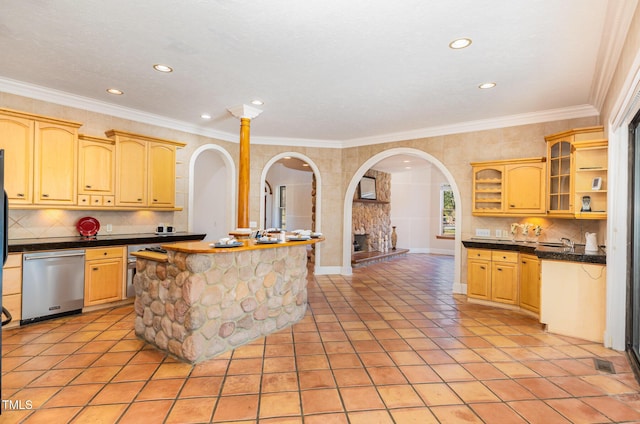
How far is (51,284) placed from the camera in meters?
3.72

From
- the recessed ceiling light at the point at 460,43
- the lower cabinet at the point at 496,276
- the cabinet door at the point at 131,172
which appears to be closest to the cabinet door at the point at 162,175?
the cabinet door at the point at 131,172

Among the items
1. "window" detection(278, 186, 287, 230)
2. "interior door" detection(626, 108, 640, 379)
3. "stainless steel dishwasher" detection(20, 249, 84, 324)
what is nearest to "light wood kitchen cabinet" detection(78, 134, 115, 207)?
"stainless steel dishwasher" detection(20, 249, 84, 324)

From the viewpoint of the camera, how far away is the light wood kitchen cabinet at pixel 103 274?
4027 mm

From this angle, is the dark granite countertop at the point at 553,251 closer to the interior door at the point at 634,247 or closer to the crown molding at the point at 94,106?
the interior door at the point at 634,247

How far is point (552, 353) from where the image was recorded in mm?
3074

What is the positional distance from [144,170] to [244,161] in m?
1.59

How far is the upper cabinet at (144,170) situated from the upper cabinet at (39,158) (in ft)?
1.81

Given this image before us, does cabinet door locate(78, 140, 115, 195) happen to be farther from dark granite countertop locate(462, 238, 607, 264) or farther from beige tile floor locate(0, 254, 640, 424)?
dark granite countertop locate(462, 238, 607, 264)

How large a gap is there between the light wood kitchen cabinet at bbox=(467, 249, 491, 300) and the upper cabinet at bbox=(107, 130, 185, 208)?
4750mm

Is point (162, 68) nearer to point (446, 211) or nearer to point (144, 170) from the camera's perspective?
point (144, 170)

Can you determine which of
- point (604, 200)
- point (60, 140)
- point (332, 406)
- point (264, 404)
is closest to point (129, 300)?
point (60, 140)

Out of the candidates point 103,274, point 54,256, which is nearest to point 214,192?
point 103,274

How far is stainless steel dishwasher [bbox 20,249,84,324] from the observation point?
11.6ft

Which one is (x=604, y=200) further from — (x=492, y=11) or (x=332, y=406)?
(x=332, y=406)
